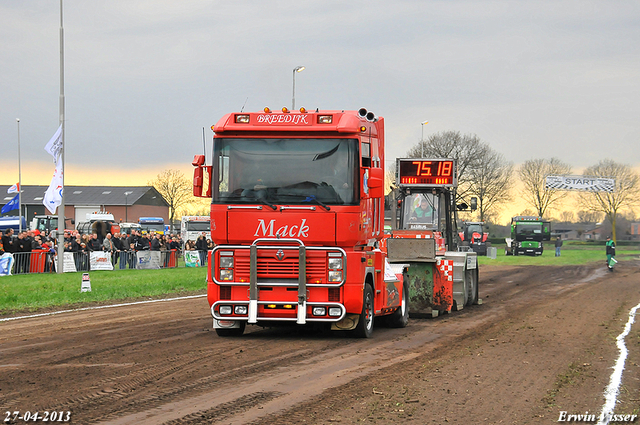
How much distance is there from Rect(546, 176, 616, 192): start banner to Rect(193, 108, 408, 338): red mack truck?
5666 cm

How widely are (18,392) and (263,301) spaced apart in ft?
15.5

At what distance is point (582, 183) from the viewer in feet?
217

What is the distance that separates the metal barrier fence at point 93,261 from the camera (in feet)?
91.6

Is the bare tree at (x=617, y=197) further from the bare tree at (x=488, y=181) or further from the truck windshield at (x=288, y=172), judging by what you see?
the truck windshield at (x=288, y=172)

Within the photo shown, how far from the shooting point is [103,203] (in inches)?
3910

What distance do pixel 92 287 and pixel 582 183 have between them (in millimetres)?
52693

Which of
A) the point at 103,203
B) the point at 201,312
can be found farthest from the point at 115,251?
the point at 103,203

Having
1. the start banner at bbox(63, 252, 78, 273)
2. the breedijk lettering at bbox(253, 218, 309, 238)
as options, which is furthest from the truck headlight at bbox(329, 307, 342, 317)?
the start banner at bbox(63, 252, 78, 273)

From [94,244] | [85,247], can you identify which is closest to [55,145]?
[85,247]

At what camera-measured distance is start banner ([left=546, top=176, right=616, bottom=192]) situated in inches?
2571

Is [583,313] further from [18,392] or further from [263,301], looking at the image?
[18,392]

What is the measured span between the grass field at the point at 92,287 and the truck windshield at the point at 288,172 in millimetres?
7758

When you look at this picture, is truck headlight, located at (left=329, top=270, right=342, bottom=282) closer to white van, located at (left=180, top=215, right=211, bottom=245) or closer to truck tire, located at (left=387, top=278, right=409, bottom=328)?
truck tire, located at (left=387, top=278, right=409, bottom=328)

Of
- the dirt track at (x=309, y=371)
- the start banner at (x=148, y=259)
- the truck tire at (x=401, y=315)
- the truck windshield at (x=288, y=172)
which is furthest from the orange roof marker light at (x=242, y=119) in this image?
the start banner at (x=148, y=259)
